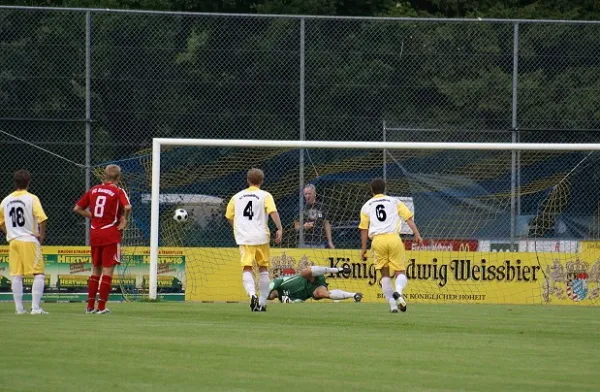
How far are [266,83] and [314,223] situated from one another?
280cm

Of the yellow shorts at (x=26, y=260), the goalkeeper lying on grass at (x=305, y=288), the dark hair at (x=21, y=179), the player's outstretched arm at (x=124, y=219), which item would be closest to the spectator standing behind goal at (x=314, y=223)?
the goalkeeper lying on grass at (x=305, y=288)

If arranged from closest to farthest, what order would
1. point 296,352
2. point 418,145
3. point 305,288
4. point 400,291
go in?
point 296,352 < point 400,291 < point 305,288 < point 418,145

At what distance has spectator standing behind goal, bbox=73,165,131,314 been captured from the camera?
54.5 ft

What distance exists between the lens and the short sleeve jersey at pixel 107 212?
16.6m

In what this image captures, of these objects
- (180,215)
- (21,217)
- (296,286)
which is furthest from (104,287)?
(180,215)

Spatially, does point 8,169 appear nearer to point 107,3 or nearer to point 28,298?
point 28,298

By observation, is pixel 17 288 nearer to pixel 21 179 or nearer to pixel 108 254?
pixel 108 254

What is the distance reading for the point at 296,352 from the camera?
35.8 ft

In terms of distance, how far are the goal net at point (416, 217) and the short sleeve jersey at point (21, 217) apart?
4562mm

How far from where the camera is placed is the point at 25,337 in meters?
12.0

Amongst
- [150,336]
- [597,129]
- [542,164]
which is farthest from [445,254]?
[150,336]

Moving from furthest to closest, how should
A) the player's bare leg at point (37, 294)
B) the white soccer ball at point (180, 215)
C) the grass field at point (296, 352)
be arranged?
the white soccer ball at point (180, 215) → the player's bare leg at point (37, 294) → the grass field at point (296, 352)

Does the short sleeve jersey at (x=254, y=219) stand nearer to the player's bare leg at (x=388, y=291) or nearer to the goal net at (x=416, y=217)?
the player's bare leg at (x=388, y=291)

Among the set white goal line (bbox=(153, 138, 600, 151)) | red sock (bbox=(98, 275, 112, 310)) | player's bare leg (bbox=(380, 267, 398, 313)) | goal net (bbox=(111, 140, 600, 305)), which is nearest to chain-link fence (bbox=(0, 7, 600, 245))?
goal net (bbox=(111, 140, 600, 305))
